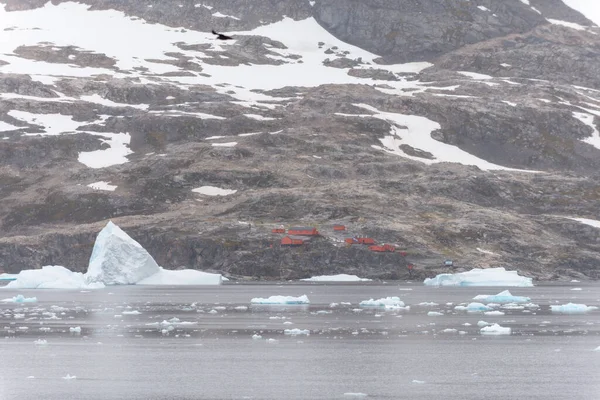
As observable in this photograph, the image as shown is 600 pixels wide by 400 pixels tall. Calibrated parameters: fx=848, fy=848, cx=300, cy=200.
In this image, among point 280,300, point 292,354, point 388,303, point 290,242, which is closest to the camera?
point 292,354

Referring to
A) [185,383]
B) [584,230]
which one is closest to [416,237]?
[584,230]

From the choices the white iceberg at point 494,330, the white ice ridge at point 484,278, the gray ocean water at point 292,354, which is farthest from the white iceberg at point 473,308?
the white ice ridge at point 484,278

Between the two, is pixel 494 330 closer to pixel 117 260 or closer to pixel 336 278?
pixel 117 260

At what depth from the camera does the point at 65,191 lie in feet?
608

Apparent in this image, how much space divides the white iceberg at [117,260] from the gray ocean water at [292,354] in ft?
107

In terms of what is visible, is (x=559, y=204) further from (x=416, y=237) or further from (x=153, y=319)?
(x=153, y=319)

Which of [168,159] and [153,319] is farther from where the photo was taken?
[168,159]

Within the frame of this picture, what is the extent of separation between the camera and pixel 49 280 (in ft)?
423

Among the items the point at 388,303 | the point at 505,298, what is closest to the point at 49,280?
the point at 388,303

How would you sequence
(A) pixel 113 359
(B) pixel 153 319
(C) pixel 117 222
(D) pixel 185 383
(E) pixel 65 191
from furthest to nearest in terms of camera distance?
(E) pixel 65 191 < (C) pixel 117 222 < (B) pixel 153 319 < (A) pixel 113 359 < (D) pixel 185 383

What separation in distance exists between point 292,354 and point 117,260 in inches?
3123

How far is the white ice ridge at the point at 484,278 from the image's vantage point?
13425 centimetres

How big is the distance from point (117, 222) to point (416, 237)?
5757cm

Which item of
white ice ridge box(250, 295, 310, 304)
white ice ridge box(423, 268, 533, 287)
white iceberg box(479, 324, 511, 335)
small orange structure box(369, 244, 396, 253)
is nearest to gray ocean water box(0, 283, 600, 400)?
white iceberg box(479, 324, 511, 335)
